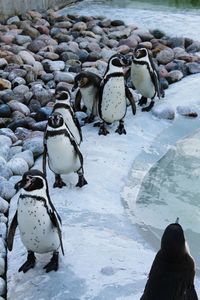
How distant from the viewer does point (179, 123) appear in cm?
548

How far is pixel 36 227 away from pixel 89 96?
2036 millimetres

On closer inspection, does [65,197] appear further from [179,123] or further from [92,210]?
[179,123]

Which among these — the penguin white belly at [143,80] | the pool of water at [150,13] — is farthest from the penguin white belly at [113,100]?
the pool of water at [150,13]

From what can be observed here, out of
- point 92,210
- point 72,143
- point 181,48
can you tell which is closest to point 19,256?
point 92,210

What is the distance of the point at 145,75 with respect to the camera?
5633mm

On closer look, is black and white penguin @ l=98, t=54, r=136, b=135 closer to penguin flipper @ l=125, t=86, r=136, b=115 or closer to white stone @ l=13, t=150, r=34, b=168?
penguin flipper @ l=125, t=86, r=136, b=115

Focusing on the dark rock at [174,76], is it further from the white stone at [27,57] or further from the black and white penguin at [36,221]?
the black and white penguin at [36,221]

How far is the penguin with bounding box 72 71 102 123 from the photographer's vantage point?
5.20 m

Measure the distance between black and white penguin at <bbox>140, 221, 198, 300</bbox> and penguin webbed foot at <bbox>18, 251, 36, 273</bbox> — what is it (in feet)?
3.27

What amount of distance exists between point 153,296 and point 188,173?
2.15 meters

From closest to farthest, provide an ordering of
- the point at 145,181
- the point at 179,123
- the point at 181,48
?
the point at 145,181, the point at 179,123, the point at 181,48

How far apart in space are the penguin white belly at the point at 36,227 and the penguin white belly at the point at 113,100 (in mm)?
1830

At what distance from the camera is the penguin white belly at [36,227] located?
334 centimetres

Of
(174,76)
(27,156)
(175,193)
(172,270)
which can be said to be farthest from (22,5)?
(172,270)
